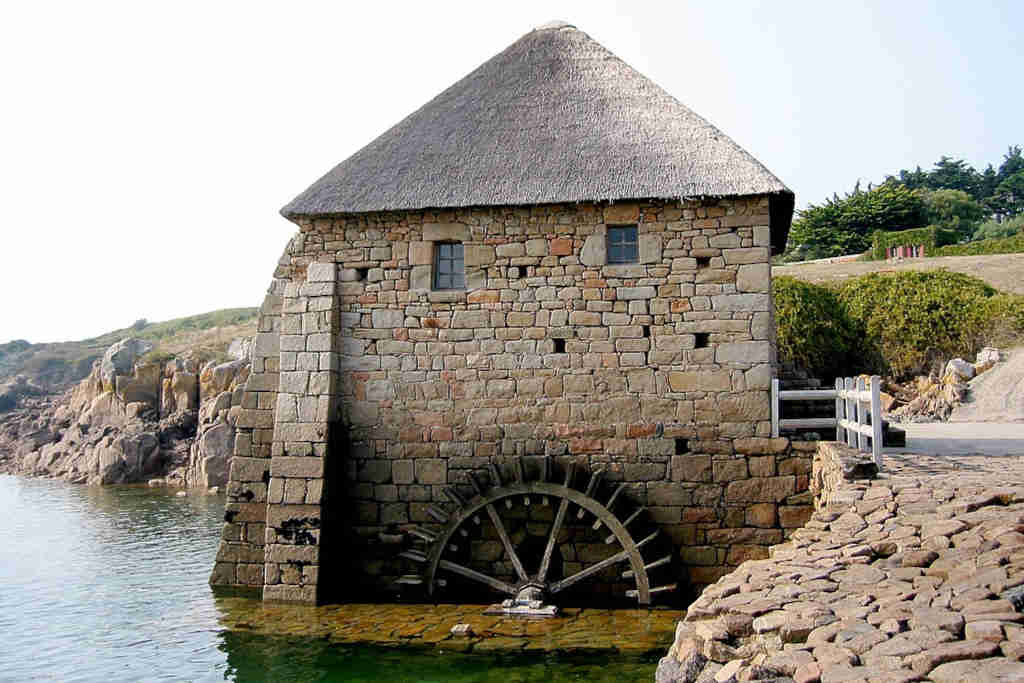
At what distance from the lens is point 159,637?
8922mm

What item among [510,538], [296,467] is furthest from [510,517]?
[296,467]

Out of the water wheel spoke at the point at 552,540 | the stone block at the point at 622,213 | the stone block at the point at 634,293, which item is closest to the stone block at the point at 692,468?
the water wheel spoke at the point at 552,540

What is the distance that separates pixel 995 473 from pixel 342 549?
6734 mm

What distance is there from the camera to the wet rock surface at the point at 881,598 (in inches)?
156

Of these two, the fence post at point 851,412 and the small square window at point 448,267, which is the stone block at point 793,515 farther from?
the small square window at point 448,267

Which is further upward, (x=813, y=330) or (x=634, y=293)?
(x=813, y=330)

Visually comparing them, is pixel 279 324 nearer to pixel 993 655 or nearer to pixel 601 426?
pixel 601 426

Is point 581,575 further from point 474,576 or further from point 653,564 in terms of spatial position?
point 474,576

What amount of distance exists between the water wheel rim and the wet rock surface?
263cm

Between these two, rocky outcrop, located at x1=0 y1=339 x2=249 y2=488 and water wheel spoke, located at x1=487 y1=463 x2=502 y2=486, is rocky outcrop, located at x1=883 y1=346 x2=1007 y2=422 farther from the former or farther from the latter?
rocky outcrop, located at x1=0 y1=339 x2=249 y2=488

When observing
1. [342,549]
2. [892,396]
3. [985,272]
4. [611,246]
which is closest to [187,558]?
[342,549]

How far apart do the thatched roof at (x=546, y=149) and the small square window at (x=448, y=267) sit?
0.54m

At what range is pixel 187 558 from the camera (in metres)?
13.0

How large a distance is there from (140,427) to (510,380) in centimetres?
1990
